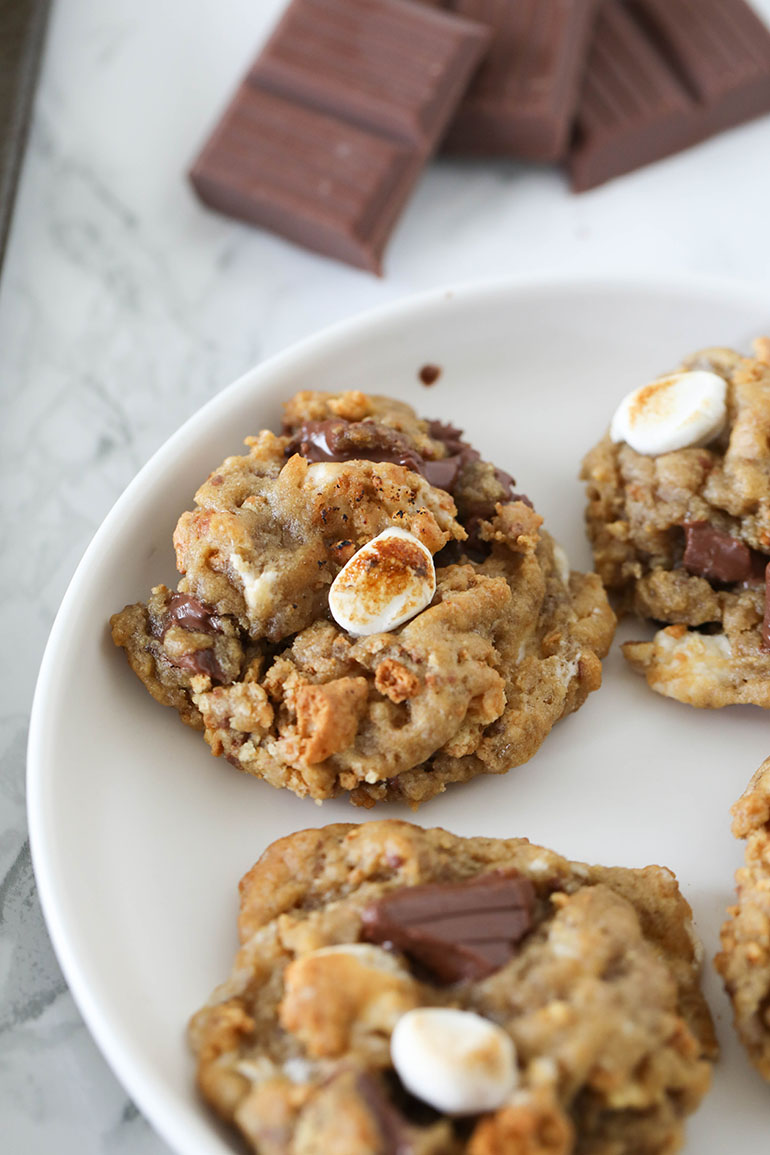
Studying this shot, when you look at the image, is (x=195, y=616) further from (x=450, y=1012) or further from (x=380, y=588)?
(x=450, y=1012)

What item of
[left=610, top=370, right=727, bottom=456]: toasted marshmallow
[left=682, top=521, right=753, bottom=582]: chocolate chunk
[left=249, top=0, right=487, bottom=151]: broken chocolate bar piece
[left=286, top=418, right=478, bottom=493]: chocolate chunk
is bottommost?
[left=286, top=418, right=478, bottom=493]: chocolate chunk

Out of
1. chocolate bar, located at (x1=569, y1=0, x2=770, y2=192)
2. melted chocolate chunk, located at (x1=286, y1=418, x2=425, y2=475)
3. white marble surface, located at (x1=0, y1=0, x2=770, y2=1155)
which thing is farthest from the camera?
chocolate bar, located at (x1=569, y1=0, x2=770, y2=192)

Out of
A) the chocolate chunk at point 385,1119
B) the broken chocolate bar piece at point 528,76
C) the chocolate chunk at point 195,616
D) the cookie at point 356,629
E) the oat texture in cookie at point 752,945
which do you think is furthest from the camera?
the broken chocolate bar piece at point 528,76

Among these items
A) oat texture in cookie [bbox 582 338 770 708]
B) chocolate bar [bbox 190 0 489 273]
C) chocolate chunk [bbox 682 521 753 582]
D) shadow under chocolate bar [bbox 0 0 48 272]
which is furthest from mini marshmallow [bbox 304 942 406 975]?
shadow under chocolate bar [bbox 0 0 48 272]

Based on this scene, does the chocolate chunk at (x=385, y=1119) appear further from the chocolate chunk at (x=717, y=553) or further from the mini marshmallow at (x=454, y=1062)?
the chocolate chunk at (x=717, y=553)

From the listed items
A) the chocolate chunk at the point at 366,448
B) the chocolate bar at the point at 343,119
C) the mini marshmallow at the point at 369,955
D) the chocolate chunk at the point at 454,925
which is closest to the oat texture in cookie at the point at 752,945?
the chocolate chunk at the point at 454,925

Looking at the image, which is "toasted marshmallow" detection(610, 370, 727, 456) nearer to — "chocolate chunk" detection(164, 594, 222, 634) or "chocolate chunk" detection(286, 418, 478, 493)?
"chocolate chunk" detection(286, 418, 478, 493)

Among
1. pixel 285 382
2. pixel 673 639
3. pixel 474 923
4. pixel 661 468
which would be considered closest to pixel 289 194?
pixel 285 382
